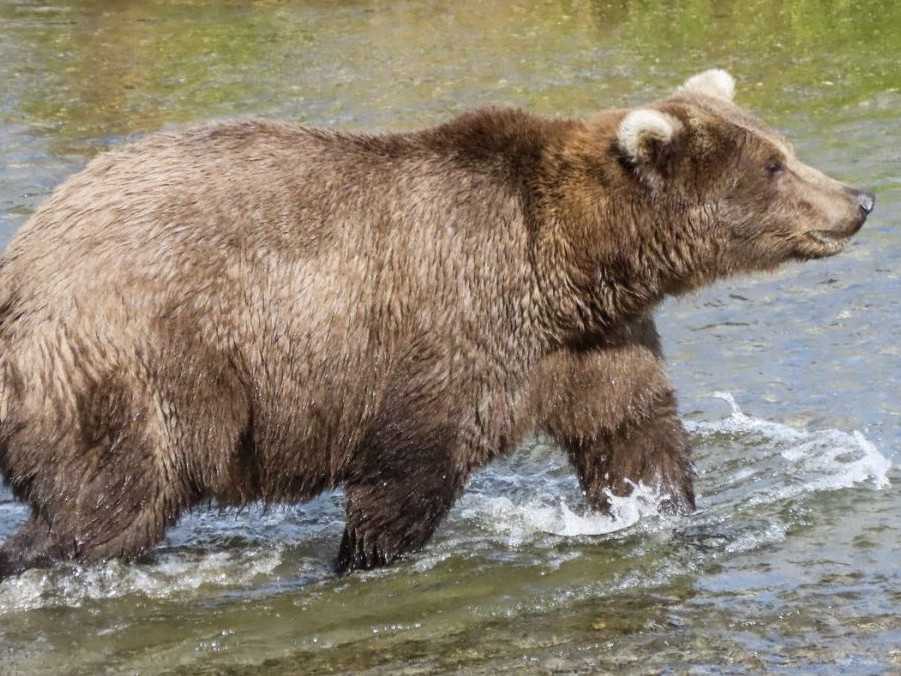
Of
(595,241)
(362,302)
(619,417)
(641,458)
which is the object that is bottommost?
(641,458)

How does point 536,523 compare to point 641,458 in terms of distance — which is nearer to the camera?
point 641,458

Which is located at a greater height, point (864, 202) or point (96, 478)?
point (864, 202)

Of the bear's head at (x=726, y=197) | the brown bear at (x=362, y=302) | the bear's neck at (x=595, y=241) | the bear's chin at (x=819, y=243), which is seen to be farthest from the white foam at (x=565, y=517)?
the bear's chin at (x=819, y=243)

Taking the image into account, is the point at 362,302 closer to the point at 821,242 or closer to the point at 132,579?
the point at 132,579

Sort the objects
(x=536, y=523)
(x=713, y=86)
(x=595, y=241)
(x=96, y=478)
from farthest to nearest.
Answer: (x=713, y=86)
(x=536, y=523)
(x=595, y=241)
(x=96, y=478)

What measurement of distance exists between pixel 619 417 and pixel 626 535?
544 mm

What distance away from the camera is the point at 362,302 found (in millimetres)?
7223

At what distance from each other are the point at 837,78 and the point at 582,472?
7.95 m

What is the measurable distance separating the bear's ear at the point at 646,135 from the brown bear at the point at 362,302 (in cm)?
1

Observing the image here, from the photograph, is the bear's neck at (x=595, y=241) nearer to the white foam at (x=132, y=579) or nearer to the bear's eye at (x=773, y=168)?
the bear's eye at (x=773, y=168)

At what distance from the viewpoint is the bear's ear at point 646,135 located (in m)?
7.18

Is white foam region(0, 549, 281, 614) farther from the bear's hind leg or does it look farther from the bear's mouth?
the bear's mouth

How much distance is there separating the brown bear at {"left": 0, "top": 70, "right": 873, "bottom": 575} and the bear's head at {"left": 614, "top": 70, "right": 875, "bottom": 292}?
10mm

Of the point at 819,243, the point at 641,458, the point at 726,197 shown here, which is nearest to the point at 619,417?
the point at 641,458
